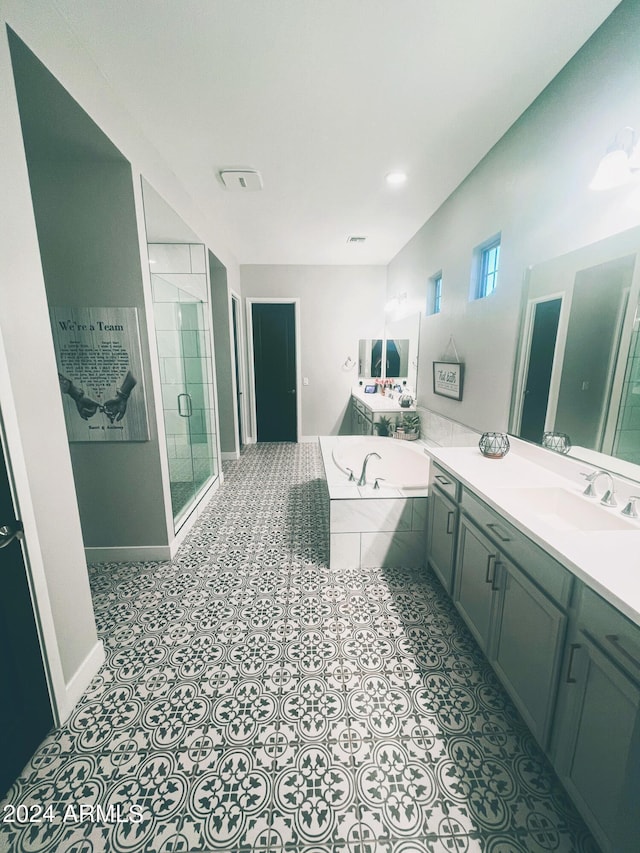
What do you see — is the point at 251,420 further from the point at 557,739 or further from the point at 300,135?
the point at 557,739

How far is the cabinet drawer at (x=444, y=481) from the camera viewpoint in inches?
73.5

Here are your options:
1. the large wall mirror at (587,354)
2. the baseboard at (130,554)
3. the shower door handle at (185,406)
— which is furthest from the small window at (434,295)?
the baseboard at (130,554)

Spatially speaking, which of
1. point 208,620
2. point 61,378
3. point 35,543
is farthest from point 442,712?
point 61,378

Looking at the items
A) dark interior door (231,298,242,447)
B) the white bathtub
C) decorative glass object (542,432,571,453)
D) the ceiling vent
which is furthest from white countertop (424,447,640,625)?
dark interior door (231,298,242,447)

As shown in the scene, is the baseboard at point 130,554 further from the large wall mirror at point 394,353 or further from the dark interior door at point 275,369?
the dark interior door at point 275,369

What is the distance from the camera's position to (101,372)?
7.21 feet

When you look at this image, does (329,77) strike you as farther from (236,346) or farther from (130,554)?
(236,346)

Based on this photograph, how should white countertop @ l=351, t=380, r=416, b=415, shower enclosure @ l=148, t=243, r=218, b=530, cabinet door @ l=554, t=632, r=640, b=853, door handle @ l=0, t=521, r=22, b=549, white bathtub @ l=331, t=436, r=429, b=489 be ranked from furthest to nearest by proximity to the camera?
1. white countertop @ l=351, t=380, r=416, b=415
2. white bathtub @ l=331, t=436, r=429, b=489
3. shower enclosure @ l=148, t=243, r=218, b=530
4. door handle @ l=0, t=521, r=22, b=549
5. cabinet door @ l=554, t=632, r=640, b=853

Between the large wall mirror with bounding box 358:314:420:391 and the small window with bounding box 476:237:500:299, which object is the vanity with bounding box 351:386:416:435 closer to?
the large wall mirror with bounding box 358:314:420:391

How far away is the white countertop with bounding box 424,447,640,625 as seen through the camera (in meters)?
0.91

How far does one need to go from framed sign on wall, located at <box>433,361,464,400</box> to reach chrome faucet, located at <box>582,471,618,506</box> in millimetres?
Answer: 1390

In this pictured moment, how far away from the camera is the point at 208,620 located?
76.7 inches

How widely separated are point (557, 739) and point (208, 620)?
5.35 feet

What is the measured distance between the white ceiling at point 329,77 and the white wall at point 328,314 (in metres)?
2.41
